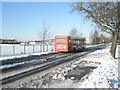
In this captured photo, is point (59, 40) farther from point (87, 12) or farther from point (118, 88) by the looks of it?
point (118, 88)

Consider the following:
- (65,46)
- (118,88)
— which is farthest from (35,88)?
(65,46)

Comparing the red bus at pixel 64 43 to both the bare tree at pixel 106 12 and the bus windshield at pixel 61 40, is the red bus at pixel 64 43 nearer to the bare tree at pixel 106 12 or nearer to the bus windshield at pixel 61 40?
the bus windshield at pixel 61 40

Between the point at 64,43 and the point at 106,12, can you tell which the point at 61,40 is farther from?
the point at 106,12

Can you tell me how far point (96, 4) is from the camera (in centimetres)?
1688

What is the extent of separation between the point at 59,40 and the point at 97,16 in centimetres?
860

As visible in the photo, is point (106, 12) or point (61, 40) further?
point (61, 40)

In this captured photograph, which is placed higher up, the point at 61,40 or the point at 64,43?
the point at 61,40

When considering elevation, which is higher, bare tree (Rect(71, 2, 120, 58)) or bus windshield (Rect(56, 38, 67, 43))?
bare tree (Rect(71, 2, 120, 58))

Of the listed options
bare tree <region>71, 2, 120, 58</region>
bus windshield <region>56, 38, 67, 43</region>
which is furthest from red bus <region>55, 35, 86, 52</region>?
bare tree <region>71, 2, 120, 58</region>

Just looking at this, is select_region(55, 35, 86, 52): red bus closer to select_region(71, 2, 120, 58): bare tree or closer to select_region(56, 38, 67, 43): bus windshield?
select_region(56, 38, 67, 43): bus windshield

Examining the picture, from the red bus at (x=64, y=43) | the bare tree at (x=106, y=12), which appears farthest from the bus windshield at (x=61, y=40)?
the bare tree at (x=106, y=12)

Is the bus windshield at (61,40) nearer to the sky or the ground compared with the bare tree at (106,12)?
nearer to the ground

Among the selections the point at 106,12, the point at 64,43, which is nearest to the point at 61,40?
the point at 64,43

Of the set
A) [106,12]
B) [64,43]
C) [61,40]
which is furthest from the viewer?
[61,40]
